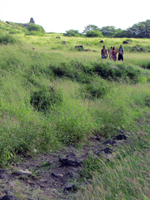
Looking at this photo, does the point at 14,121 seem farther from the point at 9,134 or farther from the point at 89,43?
the point at 89,43

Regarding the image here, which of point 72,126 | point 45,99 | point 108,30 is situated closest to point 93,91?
point 45,99

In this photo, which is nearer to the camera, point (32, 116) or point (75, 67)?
point (32, 116)

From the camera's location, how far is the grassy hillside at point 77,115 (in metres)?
2.89

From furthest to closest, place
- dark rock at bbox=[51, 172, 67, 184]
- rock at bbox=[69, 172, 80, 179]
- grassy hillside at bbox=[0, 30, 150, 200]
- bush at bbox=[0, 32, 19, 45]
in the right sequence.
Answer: bush at bbox=[0, 32, 19, 45], rock at bbox=[69, 172, 80, 179], dark rock at bbox=[51, 172, 67, 184], grassy hillside at bbox=[0, 30, 150, 200]

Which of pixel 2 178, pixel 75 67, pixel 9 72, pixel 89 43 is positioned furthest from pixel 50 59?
pixel 89 43

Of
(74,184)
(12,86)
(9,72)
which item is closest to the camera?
(74,184)

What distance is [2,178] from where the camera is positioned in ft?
12.3

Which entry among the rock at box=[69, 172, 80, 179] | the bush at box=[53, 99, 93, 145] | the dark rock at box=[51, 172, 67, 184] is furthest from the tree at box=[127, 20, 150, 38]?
the dark rock at box=[51, 172, 67, 184]

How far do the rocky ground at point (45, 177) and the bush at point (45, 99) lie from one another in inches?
96.0

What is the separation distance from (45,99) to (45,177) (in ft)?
12.4

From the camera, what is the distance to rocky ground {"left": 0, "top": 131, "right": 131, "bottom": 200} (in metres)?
3.36

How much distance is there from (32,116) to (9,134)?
109 cm

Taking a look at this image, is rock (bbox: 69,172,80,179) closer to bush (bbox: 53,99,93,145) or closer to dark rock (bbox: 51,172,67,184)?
dark rock (bbox: 51,172,67,184)

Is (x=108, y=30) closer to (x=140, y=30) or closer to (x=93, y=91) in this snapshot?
(x=140, y=30)
